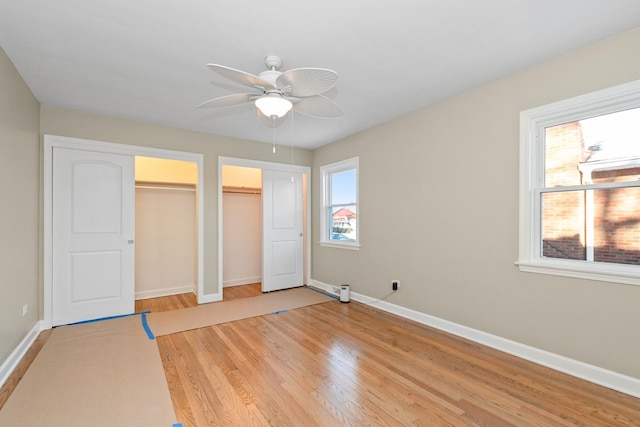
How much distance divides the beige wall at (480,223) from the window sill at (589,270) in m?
0.05

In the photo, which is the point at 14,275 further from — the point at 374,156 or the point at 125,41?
the point at 374,156

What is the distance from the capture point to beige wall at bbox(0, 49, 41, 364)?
7.68 ft

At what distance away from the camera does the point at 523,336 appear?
8.46ft

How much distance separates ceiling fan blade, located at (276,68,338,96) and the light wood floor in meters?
2.13

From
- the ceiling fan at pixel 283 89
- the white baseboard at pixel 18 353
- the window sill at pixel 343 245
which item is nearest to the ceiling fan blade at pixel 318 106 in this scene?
the ceiling fan at pixel 283 89

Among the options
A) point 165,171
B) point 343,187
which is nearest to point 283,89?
point 343,187

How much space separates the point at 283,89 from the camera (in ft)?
6.81

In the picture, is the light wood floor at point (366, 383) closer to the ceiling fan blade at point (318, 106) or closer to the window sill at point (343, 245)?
the window sill at point (343, 245)

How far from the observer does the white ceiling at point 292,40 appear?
1.83 meters

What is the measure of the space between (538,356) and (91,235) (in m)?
4.91

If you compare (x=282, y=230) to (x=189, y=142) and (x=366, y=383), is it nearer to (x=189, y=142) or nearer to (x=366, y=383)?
(x=189, y=142)

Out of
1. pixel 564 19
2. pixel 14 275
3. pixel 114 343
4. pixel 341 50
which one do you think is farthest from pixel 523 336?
pixel 14 275

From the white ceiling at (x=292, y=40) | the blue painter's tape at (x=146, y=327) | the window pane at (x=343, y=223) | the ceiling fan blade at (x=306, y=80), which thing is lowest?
the blue painter's tape at (x=146, y=327)

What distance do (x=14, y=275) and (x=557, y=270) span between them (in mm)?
4647
